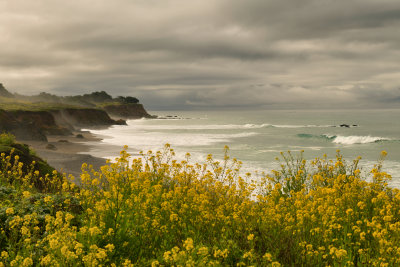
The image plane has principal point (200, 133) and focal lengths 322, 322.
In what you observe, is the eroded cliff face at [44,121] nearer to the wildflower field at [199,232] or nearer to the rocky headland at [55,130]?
the rocky headland at [55,130]

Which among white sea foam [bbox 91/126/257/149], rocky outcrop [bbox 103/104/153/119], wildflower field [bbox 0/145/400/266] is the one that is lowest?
white sea foam [bbox 91/126/257/149]

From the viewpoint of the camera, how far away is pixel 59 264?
396 centimetres

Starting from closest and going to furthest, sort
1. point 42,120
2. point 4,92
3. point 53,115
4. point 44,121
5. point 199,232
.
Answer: point 199,232
point 42,120
point 44,121
point 53,115
point 4,92

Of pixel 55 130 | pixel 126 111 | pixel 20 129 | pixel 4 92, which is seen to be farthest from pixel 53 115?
pixel 4 92

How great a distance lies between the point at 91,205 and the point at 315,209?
14.7 feet

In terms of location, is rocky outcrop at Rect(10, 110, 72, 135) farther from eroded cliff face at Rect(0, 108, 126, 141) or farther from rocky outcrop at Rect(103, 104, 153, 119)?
rocky outcrop at Rect(103, 104, 153, 119)

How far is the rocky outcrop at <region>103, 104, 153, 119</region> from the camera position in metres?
146

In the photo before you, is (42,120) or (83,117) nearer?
(42,120)

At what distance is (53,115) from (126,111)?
286 ft

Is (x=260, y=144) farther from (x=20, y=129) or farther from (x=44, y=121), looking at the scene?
(x=44, y=121)

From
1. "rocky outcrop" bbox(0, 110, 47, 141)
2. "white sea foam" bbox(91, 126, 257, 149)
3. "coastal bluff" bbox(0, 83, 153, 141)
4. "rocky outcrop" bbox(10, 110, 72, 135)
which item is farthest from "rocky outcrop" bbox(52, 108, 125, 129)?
"rocky outcrop" bbox(0, 110, 47, 141)

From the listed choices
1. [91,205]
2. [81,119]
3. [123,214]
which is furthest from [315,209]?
[81,119]

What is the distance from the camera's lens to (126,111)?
152 metres

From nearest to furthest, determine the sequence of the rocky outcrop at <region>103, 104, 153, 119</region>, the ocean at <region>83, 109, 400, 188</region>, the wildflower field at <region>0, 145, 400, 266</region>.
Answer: the wildflower field at <region>0, 145, 400, 266</region>
the ocean at <region>83, 109, 400, 188</region>
the rocky outcrop at <region>103, 104, 153, 119</region>
